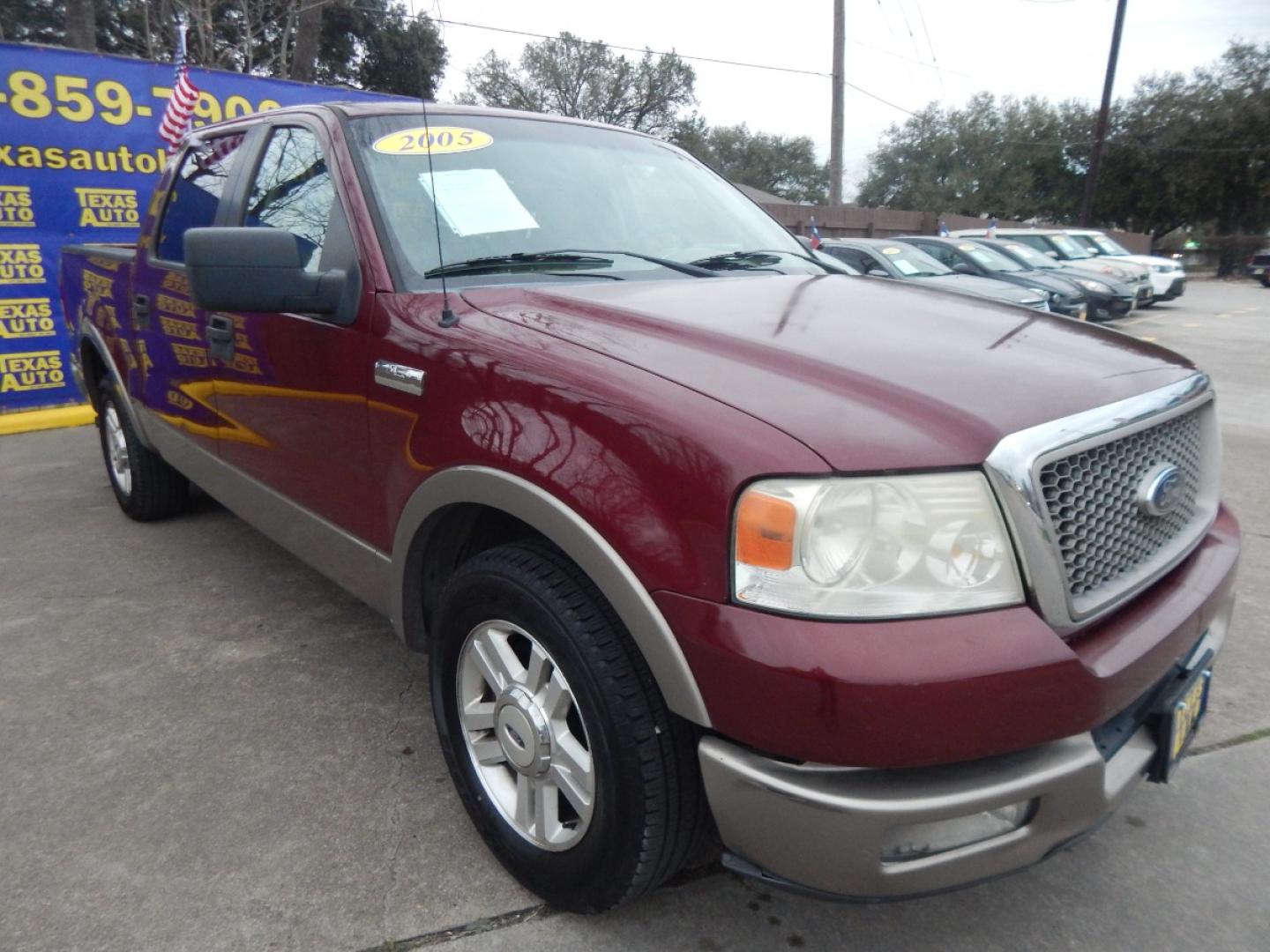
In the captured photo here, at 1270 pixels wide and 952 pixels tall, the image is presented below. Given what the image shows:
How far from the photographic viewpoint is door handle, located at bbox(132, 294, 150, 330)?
3.84 meters

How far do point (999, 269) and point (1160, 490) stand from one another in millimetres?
12706

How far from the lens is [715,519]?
1587 millimetres

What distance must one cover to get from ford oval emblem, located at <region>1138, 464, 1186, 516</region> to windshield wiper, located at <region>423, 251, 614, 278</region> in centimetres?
148

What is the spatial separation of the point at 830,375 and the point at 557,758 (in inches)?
37.5

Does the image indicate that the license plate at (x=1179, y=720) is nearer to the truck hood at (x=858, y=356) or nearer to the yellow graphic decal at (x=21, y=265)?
the truck hood at (x=858, y=356)

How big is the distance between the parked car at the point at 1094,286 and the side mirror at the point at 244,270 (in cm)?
1371

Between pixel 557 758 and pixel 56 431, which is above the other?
pixel 557 758

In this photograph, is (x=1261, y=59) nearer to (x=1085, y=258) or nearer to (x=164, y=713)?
(x=1085, y=258)

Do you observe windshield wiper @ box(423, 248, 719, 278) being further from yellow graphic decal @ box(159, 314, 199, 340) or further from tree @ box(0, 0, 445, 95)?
tree @ box(0, 0, 445, 95)

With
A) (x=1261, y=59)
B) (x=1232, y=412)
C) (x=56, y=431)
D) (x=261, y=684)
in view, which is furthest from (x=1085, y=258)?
(x=1261, y=59)

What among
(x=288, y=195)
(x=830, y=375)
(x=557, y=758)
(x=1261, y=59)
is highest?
(x=1261, y=59)

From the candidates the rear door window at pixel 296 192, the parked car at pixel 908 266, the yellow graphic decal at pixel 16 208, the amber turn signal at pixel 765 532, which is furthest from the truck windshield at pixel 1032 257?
the amber turn signal at pixel 765 532

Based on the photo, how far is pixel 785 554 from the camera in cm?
155

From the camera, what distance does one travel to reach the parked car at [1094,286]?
46.1 ft
